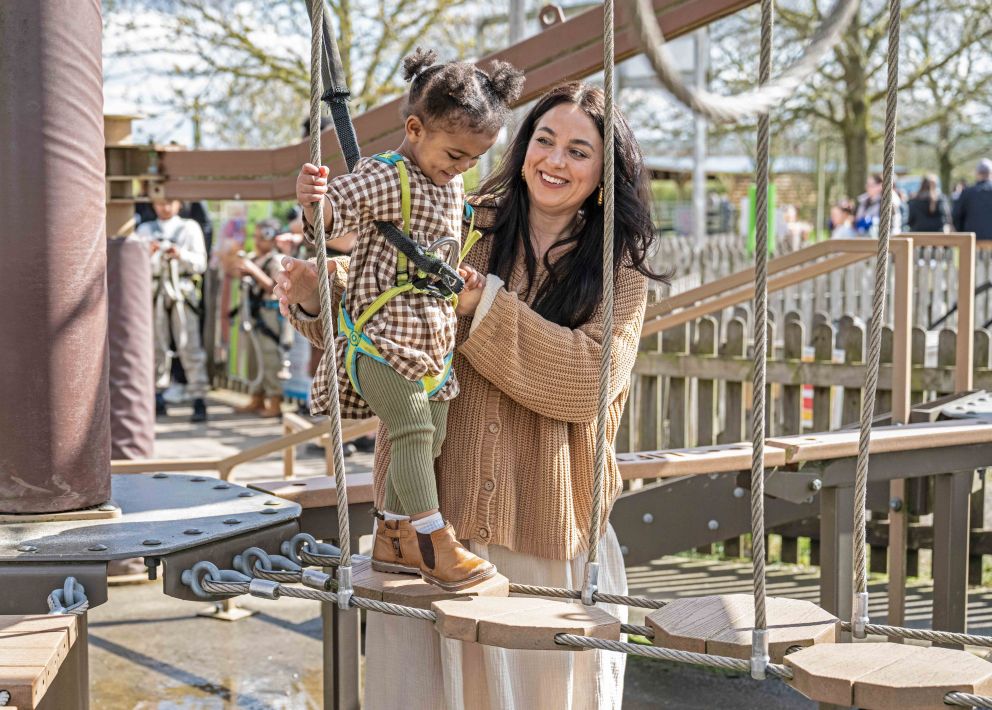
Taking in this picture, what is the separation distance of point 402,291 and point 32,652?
86cm

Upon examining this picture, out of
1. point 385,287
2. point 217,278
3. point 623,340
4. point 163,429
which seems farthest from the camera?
point 217,278

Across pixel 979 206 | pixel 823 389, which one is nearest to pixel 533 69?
pixel 823 389

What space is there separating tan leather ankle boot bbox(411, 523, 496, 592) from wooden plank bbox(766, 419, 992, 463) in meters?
1.47

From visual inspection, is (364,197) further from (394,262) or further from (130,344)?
(130,344)

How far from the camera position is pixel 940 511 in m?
4.02

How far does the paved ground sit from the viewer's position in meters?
4.13

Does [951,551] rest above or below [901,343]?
below

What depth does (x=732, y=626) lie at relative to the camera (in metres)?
2.04

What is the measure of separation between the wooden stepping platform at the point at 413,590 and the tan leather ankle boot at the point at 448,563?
0.04 ft

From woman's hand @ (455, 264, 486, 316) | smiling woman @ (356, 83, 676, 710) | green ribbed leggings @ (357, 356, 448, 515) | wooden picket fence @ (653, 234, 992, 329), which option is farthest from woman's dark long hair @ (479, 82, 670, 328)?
wooden picket fence @ (653, 234, 992, 329)

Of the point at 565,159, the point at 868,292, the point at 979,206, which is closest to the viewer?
the point at 565,159

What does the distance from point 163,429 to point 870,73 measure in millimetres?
14022

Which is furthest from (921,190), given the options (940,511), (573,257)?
(573,257)

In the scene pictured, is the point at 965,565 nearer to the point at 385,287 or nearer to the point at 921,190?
the point at 385,287
